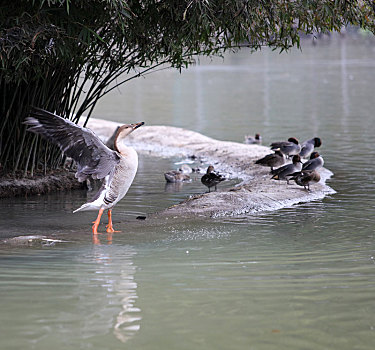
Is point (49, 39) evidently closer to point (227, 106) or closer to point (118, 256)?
point (118, 256)

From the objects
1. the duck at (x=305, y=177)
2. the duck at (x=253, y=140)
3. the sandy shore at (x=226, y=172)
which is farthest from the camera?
the duck at (x=253, y=140)

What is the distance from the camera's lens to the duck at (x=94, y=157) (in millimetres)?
8633

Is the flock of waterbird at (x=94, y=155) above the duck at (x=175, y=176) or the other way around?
above

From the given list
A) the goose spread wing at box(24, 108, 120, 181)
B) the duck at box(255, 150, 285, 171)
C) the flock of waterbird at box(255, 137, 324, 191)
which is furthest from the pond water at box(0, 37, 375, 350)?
the duck at box(255, 150, 285, 171)

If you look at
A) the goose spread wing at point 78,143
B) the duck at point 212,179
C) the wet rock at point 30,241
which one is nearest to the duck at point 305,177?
the duck at point 212,179

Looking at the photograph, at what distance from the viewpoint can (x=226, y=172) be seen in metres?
13.5

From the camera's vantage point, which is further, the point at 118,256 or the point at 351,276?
the point at 118,256

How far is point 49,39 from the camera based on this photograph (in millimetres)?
9055

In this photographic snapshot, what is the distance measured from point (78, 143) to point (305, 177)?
3504 mm

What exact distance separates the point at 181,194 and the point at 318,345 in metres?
6.65

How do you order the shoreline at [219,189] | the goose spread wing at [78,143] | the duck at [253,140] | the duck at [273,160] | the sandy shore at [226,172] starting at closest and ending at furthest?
1. the goose spread wing at [78,143]
2. the shoreline at [219,189]
3. the sandy shore at [226,172]
4. the duck at [273,160]
5. the duck at [253,140]

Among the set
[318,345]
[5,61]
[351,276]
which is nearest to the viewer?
[318,345]

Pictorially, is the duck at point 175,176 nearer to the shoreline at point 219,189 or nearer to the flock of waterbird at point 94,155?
the shoreline at point 219,189

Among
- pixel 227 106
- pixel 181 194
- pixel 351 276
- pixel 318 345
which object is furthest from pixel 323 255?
pixel 227 106
